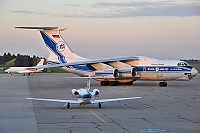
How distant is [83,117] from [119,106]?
4961 mm

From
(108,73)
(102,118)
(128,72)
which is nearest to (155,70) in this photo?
(128,72)

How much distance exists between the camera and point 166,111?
825 inches

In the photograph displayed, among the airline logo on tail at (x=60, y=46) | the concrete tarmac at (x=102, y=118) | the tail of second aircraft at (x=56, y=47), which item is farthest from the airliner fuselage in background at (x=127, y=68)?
the concrete tarmac at (x=102, y=118)

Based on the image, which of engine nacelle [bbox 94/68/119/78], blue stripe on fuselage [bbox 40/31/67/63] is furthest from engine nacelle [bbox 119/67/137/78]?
blue stripe on fuselage [bbox 40/31/67/63]

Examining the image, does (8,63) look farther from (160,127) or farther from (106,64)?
(160,127)

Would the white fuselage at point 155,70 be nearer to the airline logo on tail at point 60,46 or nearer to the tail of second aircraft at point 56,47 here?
the tail of second aircraft at point 56,47

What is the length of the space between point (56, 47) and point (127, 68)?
8.84 m

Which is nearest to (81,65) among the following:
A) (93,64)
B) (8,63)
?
(93,64)

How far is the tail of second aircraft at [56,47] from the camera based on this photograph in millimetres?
46969

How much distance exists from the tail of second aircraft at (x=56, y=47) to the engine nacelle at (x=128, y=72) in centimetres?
600

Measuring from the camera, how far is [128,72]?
4225 cm

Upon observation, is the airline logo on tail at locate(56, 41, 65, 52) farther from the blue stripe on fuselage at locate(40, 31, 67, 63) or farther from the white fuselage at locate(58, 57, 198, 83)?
the white fuselage at locate(58, 57, 198, 83)

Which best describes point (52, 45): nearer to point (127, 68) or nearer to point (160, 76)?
point (127, 68)

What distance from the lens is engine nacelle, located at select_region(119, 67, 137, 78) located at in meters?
42.2
